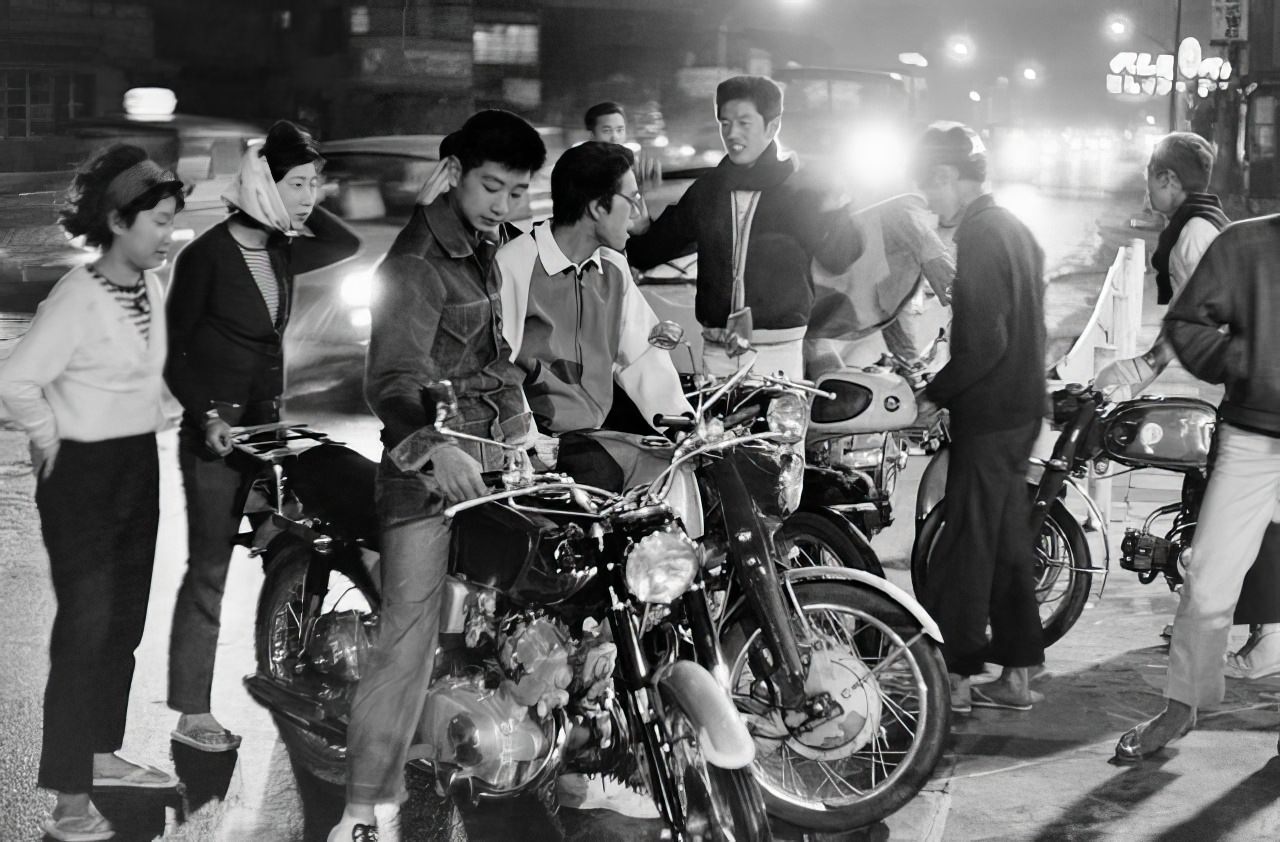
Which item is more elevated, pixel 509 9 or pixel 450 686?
pixel 509 9

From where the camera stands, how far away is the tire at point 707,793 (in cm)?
349

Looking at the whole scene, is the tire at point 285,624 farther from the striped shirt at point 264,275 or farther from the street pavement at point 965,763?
the striped shirt at point 264,275

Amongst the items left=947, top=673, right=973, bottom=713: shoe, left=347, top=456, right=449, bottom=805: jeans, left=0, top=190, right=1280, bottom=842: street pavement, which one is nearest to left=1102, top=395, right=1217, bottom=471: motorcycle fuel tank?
left=0, top=190, right=1280, bottom=842: street pavement

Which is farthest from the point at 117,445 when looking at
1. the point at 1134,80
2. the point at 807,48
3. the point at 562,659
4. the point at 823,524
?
the point at 1134,80

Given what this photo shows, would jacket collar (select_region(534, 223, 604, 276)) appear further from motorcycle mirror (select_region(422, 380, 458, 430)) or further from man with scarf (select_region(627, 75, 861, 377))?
man with scarf (select_region(627, 75, 861, 377))

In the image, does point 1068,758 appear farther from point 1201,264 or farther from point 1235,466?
point 1201,264

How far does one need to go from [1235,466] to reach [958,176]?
130cm

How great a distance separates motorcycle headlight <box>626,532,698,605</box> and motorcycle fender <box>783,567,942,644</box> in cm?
53

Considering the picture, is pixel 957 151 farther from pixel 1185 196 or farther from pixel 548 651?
pixel 548 651

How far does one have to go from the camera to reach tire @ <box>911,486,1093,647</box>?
5.64 m

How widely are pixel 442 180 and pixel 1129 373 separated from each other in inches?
92.8

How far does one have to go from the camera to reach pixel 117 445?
4199mm

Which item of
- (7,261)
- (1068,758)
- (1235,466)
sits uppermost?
(7,261)

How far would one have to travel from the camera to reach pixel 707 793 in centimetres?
350
